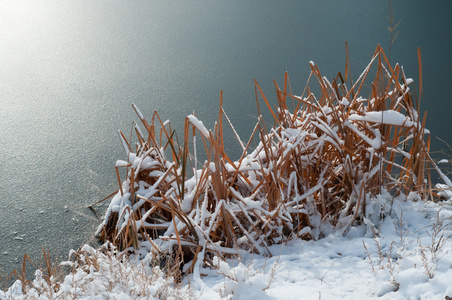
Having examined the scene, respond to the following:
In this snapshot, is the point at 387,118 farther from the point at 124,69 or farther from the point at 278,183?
the point at 124,69

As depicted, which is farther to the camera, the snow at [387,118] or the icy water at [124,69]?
the icy water at [124,69]

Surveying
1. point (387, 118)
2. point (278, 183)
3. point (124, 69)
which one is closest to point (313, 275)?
point (278, 183)

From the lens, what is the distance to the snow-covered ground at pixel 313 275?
0.99m

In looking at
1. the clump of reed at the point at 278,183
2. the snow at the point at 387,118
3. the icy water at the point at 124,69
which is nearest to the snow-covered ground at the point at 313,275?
the clump of reed at the point at 278,183

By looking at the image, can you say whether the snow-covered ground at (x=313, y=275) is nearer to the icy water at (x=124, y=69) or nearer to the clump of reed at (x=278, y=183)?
the clump of reed at (x=278, y=183)

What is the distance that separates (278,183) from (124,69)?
1676 millimetres

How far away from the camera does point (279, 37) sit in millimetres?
3059

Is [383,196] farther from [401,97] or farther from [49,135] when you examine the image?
[49,135]

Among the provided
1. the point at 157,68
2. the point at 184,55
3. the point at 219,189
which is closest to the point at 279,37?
the point at 184,55

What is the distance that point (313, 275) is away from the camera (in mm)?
1119

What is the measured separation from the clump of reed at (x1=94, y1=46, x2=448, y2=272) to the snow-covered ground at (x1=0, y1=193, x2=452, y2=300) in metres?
0.09

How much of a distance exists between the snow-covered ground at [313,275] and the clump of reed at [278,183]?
0.28ft

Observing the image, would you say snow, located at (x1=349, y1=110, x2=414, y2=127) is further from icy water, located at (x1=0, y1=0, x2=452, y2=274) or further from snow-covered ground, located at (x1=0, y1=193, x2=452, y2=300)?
icy water, located at (x1=0, y1=0, x2=452, y2=274)

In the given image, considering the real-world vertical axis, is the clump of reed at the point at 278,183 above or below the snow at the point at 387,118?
below
